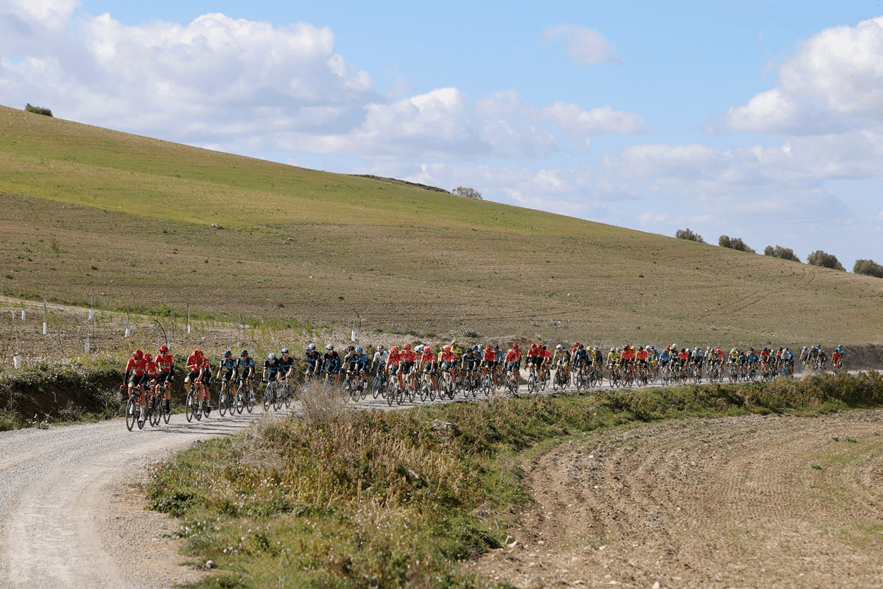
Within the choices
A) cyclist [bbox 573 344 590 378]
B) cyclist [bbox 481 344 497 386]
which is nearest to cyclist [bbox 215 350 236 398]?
cyclist [bbox 481 344 497 386]

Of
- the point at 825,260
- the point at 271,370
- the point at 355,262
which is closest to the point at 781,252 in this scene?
the point at 825,260

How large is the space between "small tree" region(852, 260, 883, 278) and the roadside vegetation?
111938 millimetres

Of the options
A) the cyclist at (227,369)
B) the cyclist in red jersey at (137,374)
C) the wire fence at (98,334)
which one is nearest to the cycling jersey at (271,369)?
the cyclist at (227,369)

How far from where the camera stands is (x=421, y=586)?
386 inches

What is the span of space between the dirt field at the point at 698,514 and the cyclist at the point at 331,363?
6.70 metres

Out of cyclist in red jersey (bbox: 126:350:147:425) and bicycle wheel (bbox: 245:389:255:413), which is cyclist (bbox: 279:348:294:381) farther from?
cyclist in red jersey (bbox: 126:350:147:425)

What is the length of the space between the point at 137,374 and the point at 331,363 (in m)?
6.50

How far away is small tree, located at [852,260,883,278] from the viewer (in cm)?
12125

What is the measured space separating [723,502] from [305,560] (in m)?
10.1

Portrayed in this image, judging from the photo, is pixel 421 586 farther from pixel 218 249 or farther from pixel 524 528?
pixel 218 249

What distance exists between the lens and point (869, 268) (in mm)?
121875

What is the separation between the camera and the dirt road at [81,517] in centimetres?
971

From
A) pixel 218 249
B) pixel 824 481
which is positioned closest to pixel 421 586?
pixel 824 481

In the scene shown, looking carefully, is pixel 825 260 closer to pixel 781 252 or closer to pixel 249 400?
pixel 781 252
